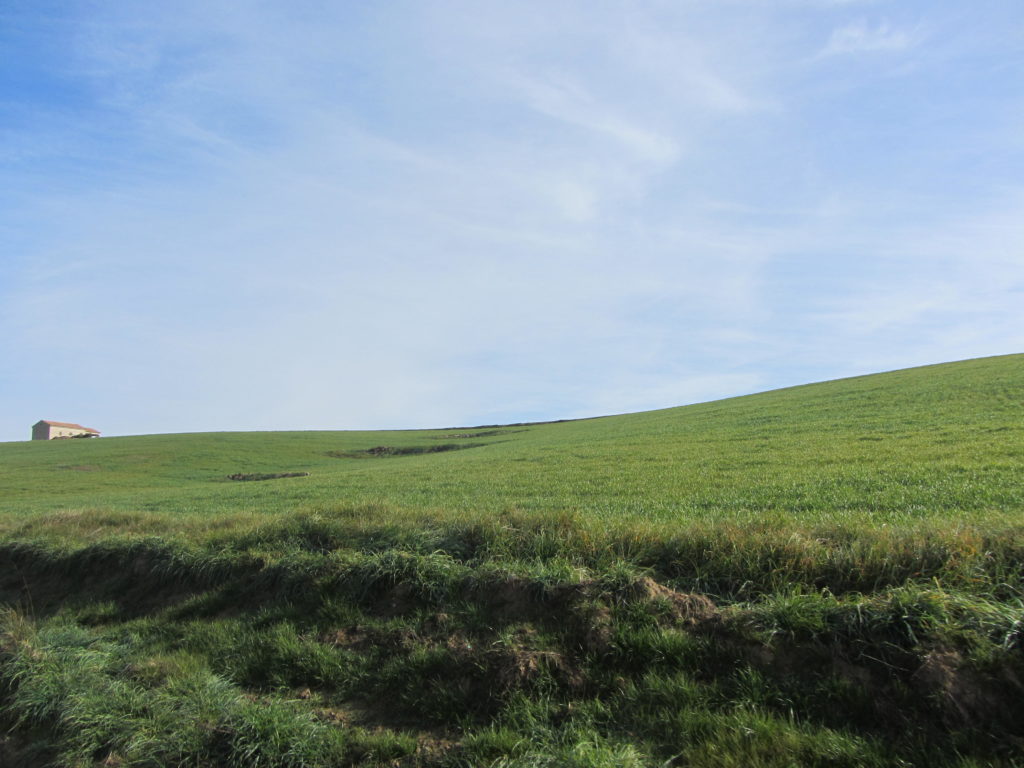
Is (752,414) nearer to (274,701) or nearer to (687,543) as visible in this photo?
(687,543)

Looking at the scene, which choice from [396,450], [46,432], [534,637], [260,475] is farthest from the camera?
[46,432]

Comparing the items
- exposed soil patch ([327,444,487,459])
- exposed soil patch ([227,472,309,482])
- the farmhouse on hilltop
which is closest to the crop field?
exposed soil patch ([227,472,309,482])

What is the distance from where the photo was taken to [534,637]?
6.04m

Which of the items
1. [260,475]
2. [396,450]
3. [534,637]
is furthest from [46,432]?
[534,637]

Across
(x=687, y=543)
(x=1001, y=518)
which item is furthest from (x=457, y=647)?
(x=1001, y=518)

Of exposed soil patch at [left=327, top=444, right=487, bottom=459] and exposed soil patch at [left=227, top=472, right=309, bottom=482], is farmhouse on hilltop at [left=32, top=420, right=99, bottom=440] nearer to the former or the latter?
exposed soil patch at [left=327, top=444, right=487, bottom=459]

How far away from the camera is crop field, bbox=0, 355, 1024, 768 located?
460 cm

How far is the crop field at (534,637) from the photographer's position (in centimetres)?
460

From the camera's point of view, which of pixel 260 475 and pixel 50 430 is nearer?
pixel 260 475

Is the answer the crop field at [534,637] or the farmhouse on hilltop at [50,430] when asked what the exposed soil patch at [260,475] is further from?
the farmhouse on hilltop at [50,430]

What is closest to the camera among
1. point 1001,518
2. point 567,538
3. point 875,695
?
A: point 875,695

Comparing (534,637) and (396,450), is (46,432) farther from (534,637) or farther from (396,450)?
(534,637)

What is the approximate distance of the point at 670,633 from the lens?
18.5ft

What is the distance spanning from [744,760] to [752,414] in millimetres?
33649
